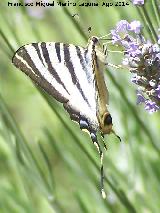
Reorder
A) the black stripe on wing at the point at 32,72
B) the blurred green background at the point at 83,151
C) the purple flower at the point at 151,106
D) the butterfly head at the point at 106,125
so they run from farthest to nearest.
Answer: the blurred green background at the point at 83,151
the black stripe on wing at the point at 32,72
the butterfly head at the point at 106,125
the purple flower at the point at 151,106

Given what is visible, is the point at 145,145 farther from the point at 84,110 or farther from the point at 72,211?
the point at 84,110

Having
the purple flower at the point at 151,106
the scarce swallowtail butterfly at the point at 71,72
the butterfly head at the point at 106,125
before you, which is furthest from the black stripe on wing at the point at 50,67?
the purple flower at the point at 151,106

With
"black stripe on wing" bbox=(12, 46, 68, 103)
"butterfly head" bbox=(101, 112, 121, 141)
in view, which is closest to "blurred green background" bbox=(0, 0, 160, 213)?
"black stripe on wing" bbox=(12, 46, 68, 103)

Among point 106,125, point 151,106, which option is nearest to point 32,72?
point 106,125

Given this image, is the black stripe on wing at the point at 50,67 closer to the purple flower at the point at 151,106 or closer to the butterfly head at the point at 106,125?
the butterfly head at the point at 106,125

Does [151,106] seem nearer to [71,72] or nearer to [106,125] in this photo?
[106,125]

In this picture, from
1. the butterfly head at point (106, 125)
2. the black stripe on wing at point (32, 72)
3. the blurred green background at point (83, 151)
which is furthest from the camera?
the blurred green background at point (83, 151)

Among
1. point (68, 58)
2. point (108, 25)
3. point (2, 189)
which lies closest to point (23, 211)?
point (2, 189)
